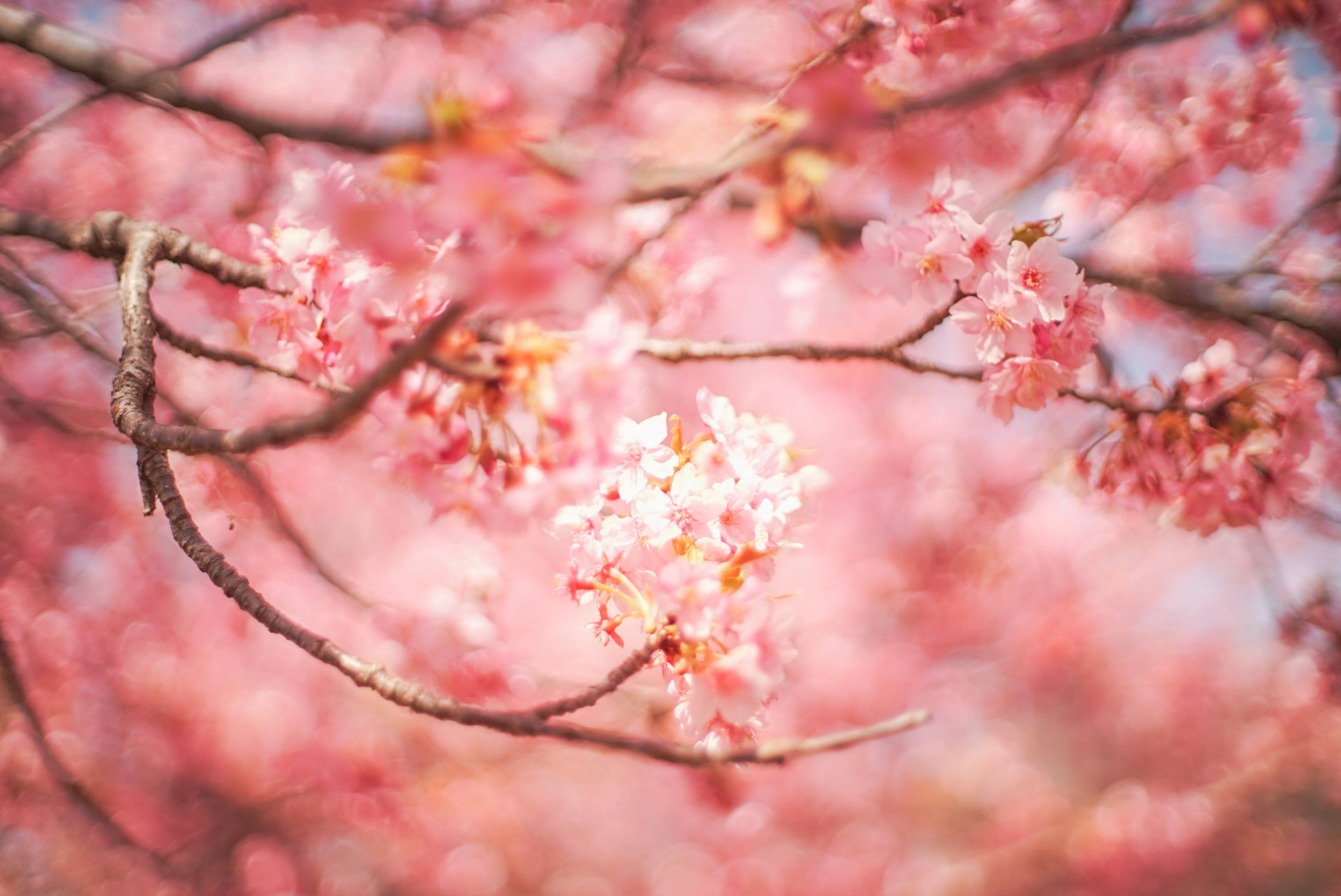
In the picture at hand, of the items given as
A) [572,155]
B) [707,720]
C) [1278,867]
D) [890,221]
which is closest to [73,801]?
[707,720]

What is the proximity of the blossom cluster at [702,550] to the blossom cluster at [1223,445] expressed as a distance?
0.89m

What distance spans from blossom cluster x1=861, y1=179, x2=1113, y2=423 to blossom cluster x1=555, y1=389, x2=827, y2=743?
42 centimetres

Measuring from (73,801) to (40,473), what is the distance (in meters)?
2.98

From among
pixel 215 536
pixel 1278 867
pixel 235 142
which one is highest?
pixel 235 142

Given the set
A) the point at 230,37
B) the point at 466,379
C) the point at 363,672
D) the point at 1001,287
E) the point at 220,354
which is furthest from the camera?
the point at 230,37

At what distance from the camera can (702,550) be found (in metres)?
0.99

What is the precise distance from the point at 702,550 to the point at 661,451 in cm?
20

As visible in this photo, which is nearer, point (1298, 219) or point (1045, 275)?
point (1045, 275)

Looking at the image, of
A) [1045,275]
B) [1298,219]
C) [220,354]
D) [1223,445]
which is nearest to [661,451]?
[1045,275]

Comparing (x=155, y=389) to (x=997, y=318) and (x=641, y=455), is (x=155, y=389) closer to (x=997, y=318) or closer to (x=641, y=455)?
(x=641, y=455)

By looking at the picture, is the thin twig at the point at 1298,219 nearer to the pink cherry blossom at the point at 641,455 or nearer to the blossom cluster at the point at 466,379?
the pink cherry blossom at the point at 641,455

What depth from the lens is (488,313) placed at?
0.80 metres

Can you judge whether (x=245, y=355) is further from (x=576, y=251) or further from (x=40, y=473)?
(x=40, y=473)

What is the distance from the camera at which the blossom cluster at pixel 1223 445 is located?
1.32 metres
